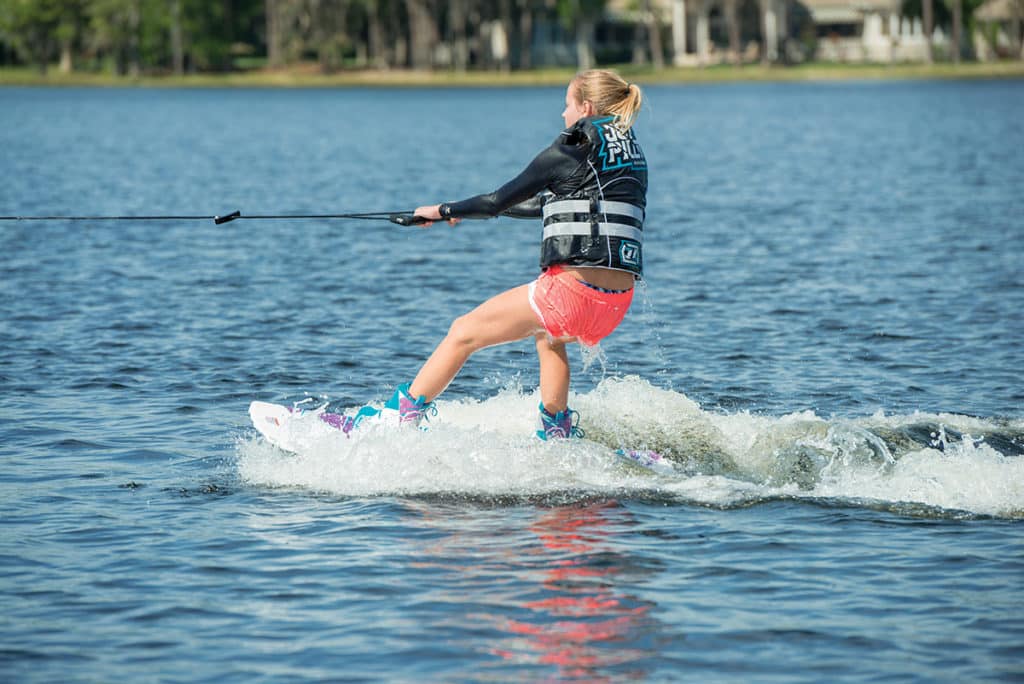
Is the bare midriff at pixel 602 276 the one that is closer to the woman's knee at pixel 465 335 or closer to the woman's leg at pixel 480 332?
the woman's leg at pixel 480 332

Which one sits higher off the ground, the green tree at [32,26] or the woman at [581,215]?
the green tree at [32,26]

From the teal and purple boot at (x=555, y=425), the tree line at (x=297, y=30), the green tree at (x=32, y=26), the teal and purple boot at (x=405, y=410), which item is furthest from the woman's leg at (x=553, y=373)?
the green tree at (x=32, y=26)

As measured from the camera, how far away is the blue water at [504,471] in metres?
7.08

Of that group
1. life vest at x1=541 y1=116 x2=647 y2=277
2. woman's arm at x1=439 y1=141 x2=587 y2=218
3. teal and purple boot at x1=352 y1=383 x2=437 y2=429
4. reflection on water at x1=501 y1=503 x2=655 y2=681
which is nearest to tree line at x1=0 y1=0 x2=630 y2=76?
teal and purple boot at x1=352 y1=383 x2=437 y2=429

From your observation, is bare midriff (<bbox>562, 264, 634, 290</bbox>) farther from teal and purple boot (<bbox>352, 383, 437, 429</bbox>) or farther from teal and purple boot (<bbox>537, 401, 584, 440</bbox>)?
teal and purple boot (<bbox>352, 383, 437, 429</bbox>)

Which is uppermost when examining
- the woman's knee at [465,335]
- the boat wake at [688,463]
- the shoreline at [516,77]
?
the shoreline at [516,77]

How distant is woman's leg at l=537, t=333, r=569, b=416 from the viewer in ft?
30.2

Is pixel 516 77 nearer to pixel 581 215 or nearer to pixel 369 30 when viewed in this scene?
pixel 369 30

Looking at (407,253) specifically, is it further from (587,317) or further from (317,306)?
(587,317)

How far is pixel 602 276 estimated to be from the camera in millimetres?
8891

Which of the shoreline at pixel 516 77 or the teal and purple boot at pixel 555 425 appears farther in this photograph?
the shoreline at pixel 516 77

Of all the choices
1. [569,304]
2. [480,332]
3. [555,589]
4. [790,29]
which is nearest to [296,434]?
[480,332]

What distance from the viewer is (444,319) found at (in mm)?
16594

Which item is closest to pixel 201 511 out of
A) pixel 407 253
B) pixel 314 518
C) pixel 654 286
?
pixel 314 518
